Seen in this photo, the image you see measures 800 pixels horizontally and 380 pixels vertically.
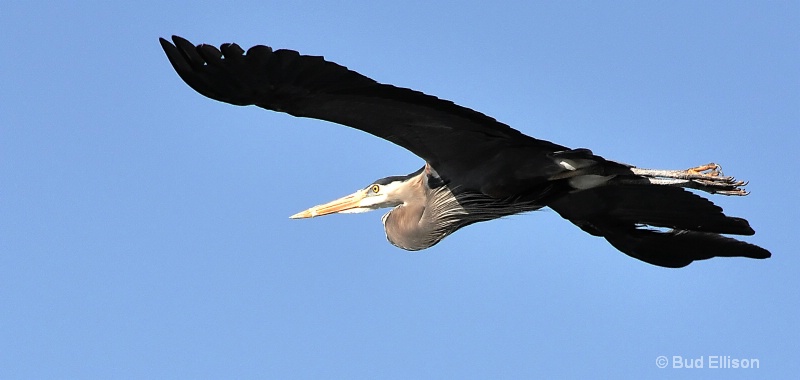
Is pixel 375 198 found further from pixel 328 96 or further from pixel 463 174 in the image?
pixel 328 96

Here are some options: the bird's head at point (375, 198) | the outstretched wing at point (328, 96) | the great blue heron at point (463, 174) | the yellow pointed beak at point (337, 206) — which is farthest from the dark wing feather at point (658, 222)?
the yellow pointed beak at point (337, 206)

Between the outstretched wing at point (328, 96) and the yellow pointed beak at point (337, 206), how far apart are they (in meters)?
2.01

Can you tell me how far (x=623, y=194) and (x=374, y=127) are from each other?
97.1 inches

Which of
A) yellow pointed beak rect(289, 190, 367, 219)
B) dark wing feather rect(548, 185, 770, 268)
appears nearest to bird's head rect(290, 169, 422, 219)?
yellow pointed beak rect(289, 190, 367, 219)

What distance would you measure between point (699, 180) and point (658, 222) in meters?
1.44

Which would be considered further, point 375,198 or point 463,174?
point 375,198

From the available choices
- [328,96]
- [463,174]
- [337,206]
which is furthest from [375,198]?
[328,96]

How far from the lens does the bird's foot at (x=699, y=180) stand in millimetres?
11062

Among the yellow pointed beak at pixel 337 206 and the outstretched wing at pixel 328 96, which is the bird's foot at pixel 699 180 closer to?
the outstretched wing at pixel 328 96

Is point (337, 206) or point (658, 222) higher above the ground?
point (337, 206)

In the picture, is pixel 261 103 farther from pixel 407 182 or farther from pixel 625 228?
pixel 625 228

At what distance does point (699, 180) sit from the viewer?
1106 cm

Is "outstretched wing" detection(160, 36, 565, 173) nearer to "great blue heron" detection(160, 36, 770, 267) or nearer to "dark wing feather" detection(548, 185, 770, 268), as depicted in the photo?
"great blue heron" detection(160, 36, 770, 267)

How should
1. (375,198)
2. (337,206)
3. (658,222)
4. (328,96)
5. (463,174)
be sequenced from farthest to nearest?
(337,206) → (375,198) → (658,222) → (463,174) → (328,96)
